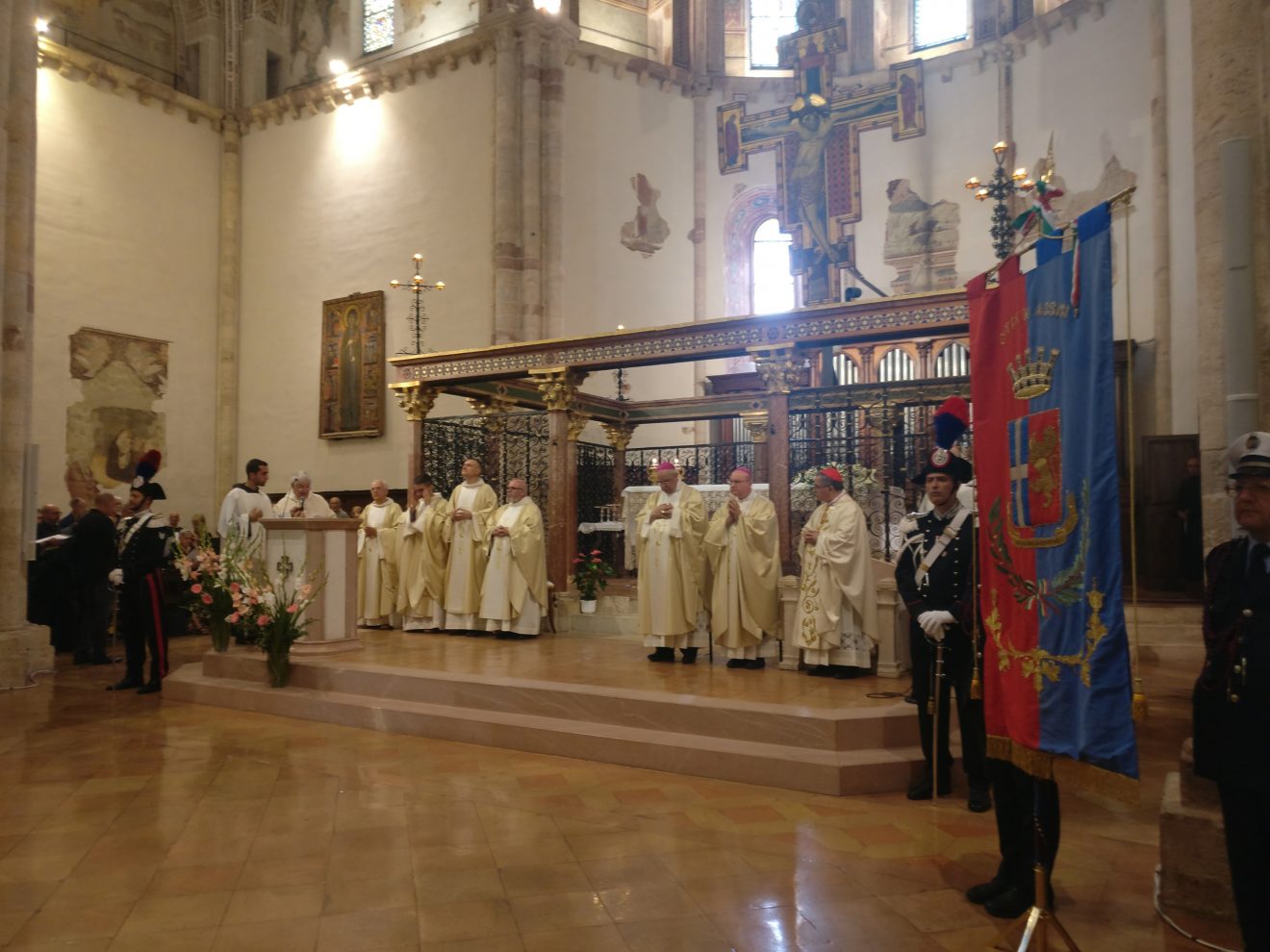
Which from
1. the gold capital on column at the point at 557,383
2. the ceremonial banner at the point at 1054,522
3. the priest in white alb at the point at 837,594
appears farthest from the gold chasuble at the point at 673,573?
the ceremonial banner at the point at 1054,522

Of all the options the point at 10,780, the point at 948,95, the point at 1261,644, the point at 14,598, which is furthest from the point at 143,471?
the point at 948,95

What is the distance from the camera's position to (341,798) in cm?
501

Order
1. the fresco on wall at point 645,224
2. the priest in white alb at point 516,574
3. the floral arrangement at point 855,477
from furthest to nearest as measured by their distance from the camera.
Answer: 1. the fresco on wall at point 645,224
2. the floral arrangement at point 855,477
3. the priest in white alb at point 516,574

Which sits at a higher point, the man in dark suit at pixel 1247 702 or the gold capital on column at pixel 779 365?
→ the gold capital on column at pixel 779 365

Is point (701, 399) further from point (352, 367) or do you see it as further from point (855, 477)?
point (352, 367)

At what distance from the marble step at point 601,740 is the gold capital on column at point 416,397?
4.65 m

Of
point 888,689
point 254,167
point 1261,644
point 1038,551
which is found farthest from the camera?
point 254,167

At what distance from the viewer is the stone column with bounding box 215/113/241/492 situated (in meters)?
18.0

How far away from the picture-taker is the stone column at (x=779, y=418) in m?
8.73

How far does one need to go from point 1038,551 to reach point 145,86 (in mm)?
18733

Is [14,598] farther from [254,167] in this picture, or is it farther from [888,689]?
[254,167]

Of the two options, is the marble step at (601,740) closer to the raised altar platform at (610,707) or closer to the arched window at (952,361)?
the raised altar platform at (610,707)

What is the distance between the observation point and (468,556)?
33.7ft

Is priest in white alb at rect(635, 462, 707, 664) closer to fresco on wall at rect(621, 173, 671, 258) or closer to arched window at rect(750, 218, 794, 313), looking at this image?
fresco on wall at rect(621, 173, 671, 258)
